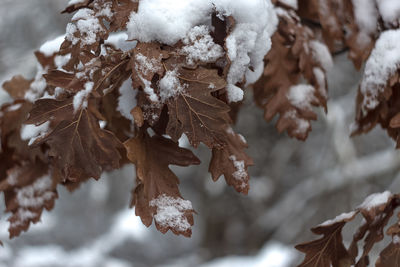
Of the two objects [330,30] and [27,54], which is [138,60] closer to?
[330,30]

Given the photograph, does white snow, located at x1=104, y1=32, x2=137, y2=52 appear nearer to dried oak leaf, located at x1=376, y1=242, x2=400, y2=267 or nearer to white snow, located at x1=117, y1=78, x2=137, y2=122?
white snow, located at x1=117, y1=78, x2=137, y2=122

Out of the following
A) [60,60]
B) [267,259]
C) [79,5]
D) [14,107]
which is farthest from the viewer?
[267,259]

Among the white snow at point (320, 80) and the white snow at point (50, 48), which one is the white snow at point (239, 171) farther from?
the white snow at point (50, 48)

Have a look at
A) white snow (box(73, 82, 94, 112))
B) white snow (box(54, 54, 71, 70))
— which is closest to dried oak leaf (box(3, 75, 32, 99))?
white snow (box(54, 54, 71, 70))

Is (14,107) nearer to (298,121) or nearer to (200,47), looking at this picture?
(200,47)

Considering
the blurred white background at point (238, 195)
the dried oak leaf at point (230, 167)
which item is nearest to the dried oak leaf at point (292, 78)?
the dried oak leaf at point (230, 167)

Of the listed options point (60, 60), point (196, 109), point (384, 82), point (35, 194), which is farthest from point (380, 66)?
point (35, 194)

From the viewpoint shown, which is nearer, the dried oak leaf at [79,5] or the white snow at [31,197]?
the dried oak leaf at [79,5]
